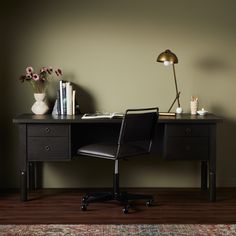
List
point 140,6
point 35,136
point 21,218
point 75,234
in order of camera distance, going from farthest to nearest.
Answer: point 140,6, point 35,136, point 21,218, point 75,234

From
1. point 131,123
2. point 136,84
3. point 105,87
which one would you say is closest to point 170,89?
point 136,84

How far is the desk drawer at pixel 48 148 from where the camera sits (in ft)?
12.8

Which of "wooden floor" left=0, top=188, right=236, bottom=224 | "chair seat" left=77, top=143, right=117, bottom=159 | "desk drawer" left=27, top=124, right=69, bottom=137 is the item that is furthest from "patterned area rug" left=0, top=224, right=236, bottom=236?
"desk drawer" left=27, top=124, right=69, bottom=137

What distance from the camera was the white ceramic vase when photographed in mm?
4230

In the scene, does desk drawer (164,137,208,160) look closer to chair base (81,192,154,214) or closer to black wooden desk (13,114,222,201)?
black wooden desk (13,114,222,201)

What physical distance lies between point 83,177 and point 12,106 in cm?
95

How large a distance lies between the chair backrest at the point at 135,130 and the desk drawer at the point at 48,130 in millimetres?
525

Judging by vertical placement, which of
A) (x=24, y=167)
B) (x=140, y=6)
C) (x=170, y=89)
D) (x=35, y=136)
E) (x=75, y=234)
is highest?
(x=140, y=6)

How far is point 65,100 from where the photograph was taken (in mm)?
4207


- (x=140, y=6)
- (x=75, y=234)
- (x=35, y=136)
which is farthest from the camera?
(x=140, y=6)

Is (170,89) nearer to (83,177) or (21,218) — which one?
(83,177)

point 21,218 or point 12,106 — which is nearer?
point 21,218

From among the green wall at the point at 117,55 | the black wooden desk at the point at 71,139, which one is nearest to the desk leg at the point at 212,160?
the black wooden desk at the point at 71,139

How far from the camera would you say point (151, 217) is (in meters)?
3.52
